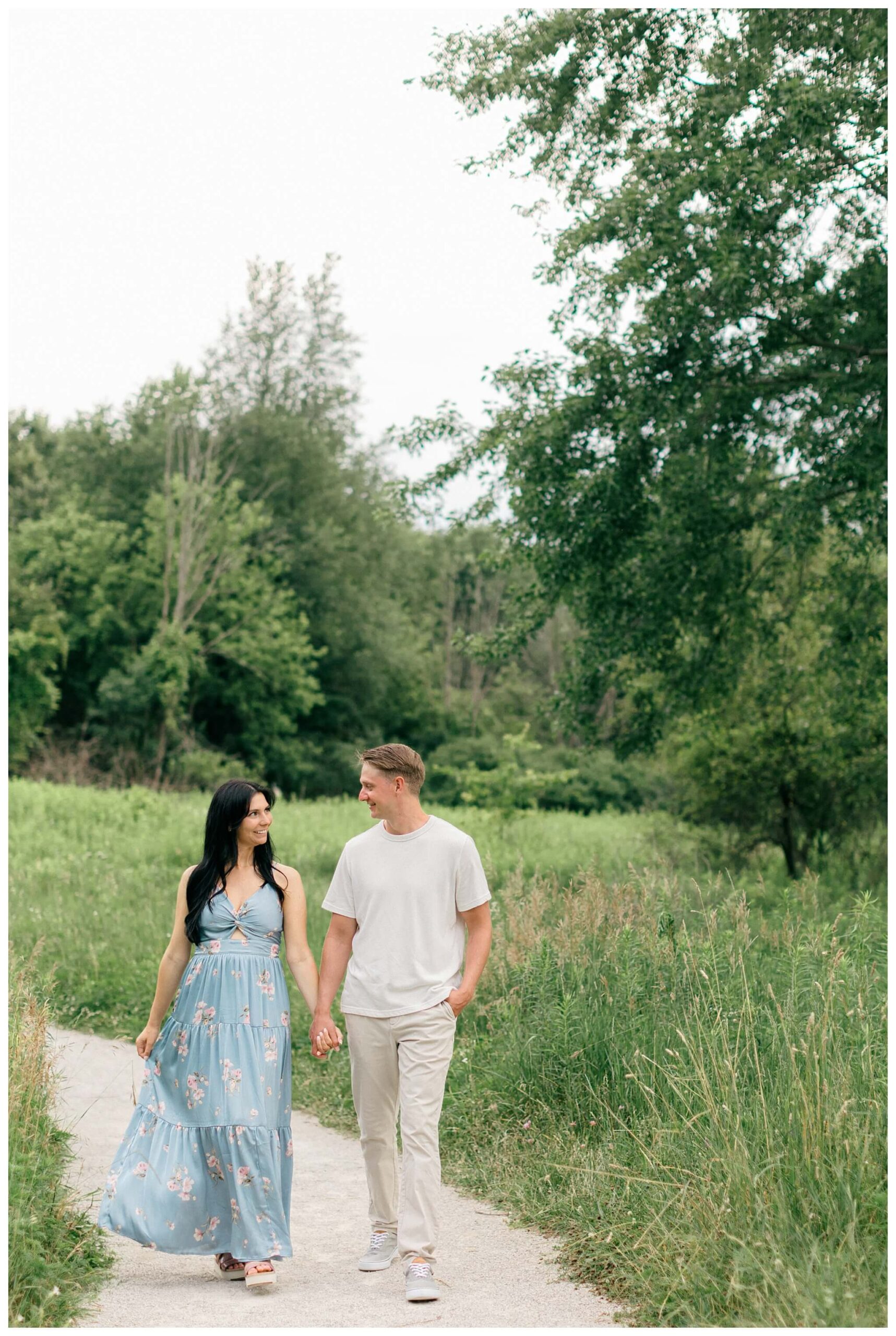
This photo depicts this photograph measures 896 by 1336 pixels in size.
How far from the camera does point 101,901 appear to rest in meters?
14.9

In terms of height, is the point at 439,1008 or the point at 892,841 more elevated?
the point at 892,841

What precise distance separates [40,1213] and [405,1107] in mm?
1383

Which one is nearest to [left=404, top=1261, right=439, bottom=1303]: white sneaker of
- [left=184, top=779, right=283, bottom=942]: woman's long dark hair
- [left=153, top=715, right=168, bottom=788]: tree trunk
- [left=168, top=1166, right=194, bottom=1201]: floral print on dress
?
[left=168, top=1166, right=194, bottom=1201]: floral print on dress

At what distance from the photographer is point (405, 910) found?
506cm

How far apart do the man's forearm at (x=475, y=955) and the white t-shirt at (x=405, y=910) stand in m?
0.05

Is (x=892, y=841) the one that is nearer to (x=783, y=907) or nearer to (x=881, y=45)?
(x=783, y=907)

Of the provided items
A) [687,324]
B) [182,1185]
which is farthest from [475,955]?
[687,324]

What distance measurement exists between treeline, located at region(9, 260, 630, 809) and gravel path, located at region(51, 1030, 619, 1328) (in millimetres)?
31907

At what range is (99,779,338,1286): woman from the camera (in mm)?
4852

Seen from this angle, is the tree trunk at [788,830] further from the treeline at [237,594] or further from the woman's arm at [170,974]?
the treeline at [237,594]

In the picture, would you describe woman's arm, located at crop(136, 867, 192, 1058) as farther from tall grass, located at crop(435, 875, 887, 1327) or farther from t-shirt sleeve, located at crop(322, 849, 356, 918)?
tall grass, located at crop(435, 875, 887, 1327)

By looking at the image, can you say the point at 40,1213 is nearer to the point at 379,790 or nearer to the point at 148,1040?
the point at 148,1040

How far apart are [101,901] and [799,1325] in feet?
39.7

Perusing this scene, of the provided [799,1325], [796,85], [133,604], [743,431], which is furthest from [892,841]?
[133,604]
